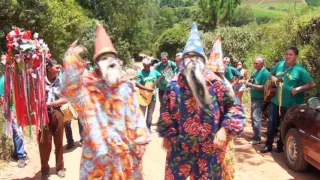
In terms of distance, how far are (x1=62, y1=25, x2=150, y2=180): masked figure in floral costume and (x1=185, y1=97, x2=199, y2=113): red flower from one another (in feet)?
1.53

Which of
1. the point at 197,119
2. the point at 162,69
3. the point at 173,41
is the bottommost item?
the point at 197,119

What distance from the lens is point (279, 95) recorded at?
6.31 m

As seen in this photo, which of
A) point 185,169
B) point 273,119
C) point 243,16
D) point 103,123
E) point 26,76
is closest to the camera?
point 103,123

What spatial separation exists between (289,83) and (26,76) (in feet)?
13.3

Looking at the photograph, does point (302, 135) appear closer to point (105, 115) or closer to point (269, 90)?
point (269, 90)

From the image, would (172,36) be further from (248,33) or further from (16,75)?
(16,75)

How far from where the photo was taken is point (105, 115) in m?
3.30

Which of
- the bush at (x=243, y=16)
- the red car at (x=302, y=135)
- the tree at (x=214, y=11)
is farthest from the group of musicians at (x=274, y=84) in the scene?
the bush at (x=243, y=16)

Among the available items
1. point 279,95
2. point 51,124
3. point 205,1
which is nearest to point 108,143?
point 51,124

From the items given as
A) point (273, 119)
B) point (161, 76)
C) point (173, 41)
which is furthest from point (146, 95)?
point (173, 41)

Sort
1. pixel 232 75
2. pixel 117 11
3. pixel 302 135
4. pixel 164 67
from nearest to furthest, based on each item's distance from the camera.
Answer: pixel 302 135
pixel 232 75
pixel 164 67
pixel 117 11

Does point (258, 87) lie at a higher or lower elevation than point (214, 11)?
lower

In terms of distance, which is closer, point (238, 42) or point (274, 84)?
point (274, 84)

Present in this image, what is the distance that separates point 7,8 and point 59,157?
10678 millimetres
